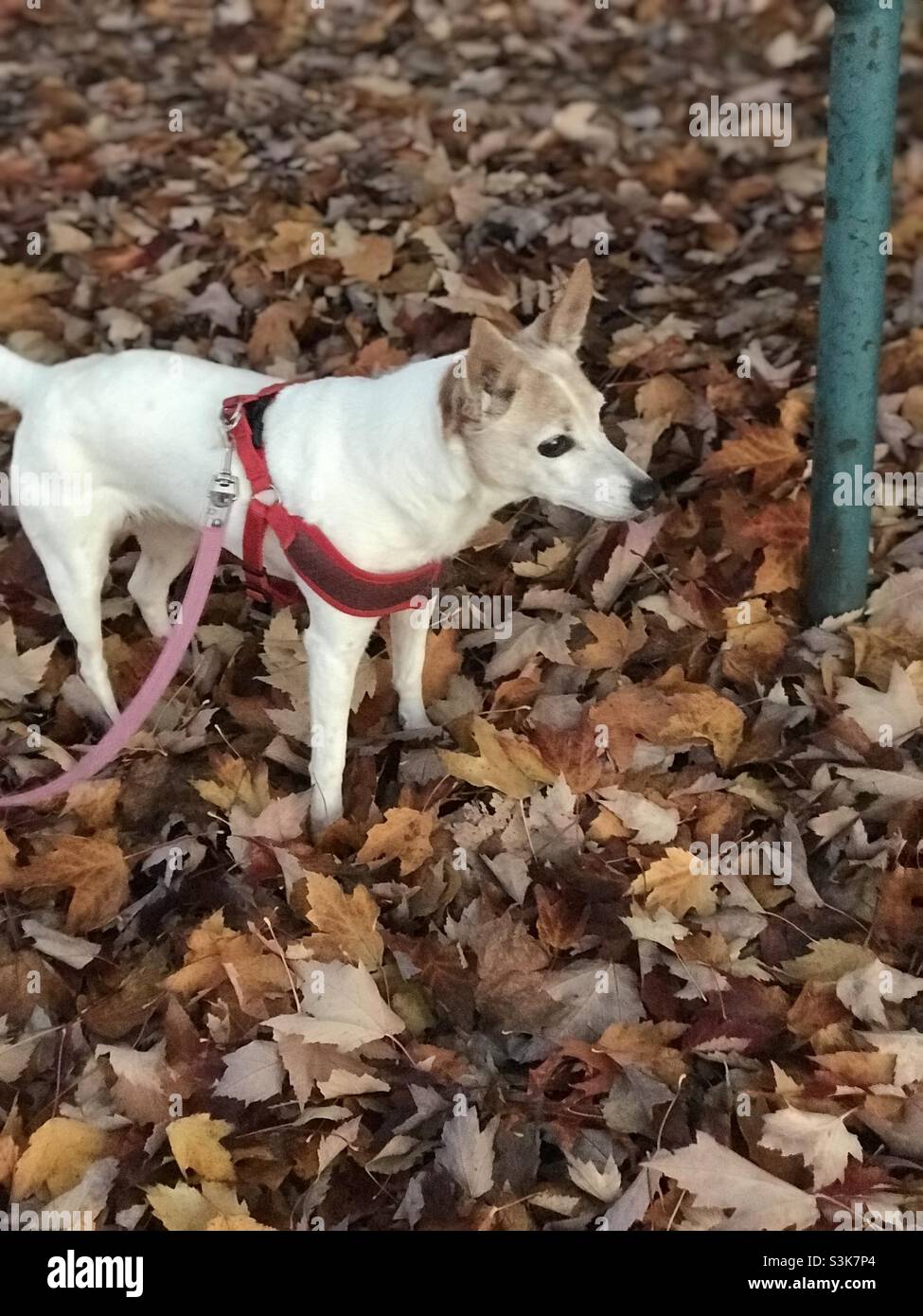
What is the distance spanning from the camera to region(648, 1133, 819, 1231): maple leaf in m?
2.16

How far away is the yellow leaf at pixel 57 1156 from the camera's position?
93.4 inches

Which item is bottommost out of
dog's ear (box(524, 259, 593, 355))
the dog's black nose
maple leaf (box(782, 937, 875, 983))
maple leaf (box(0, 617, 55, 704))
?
maple leaf (box(782, 937, 875, 983))

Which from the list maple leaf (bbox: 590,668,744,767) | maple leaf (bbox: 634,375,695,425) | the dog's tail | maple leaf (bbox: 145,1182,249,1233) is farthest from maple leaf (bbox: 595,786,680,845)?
the dog's tail

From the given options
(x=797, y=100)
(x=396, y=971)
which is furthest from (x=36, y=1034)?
(x=797, y=100)

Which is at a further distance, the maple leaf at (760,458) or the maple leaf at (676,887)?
the maple leaf at (760,458)

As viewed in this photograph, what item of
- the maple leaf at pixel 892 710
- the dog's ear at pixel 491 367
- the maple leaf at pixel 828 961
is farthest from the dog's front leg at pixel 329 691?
the maple leaf at pixel 892 710

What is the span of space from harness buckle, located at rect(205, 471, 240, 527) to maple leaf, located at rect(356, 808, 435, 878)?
34.8 inches

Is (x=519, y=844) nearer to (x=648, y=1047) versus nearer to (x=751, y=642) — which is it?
(x=648, y=1047)

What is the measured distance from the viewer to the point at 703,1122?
2.33 metres

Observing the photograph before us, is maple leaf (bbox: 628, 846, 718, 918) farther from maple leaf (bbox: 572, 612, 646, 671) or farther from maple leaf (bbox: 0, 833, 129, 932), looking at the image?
maple leaf (bbox: 0, 833, 129, 932)

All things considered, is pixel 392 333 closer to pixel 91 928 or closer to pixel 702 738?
pixel 702 738

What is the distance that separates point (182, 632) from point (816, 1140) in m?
1.77

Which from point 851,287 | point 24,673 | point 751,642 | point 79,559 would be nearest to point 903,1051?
point 751,642

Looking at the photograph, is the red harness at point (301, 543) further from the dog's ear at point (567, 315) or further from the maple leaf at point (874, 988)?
the maple leaf at point (874, 988)
